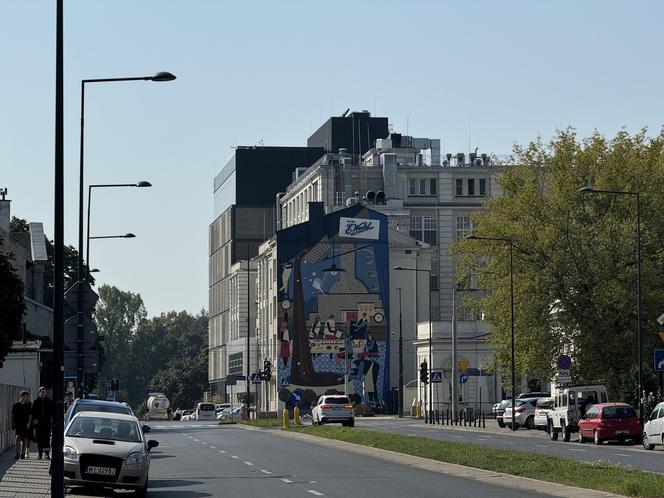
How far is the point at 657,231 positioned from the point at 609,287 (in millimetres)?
3663

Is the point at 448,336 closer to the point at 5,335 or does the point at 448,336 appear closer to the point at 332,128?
the point at 332,128

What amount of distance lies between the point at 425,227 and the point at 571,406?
79.9 meters

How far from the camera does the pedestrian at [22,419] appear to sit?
36719 millimetres

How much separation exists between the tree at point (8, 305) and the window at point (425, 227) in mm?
93596

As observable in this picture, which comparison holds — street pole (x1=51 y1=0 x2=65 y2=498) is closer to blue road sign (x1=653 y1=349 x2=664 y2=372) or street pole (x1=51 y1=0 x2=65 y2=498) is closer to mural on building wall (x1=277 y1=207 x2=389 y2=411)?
blue road sign (x1=653 y1=349 x2=664 y2=372)

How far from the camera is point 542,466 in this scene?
3219cm

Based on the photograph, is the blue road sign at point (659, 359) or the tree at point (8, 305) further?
the blue road sign at point (659, 359)

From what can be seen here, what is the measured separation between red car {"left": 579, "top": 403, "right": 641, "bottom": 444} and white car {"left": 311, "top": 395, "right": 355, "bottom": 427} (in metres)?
26.3

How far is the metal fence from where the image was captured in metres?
44.3

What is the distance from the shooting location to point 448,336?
357 feet

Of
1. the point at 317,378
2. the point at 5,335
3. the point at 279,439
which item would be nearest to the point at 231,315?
the point at 317,378

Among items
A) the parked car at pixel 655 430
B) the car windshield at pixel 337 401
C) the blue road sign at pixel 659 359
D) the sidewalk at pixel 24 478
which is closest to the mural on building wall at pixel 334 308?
the car windshield at pixel 337 401

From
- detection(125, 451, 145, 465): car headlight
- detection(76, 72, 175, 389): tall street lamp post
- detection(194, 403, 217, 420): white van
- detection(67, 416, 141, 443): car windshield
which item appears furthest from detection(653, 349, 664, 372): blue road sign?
detection(194, 403, 217, 420): white van

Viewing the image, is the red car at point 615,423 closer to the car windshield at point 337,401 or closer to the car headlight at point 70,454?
the car windshield at point 337,401
